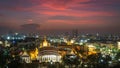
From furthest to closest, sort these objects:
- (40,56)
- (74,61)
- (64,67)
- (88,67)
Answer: (40,56), (74,61), (64,67), (88,67)

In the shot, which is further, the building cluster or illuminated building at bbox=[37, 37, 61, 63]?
illuminated building at bbox=[37, 37, 61, 63]

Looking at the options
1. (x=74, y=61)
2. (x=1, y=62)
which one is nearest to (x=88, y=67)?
(x=74, y=61)

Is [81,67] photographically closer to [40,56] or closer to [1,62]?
[1,62]

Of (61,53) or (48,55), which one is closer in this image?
(48,55)

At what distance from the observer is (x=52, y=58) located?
53250mm

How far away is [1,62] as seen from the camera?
35562 millimetres

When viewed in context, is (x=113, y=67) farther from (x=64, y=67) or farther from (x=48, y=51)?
(x=48, y=51)

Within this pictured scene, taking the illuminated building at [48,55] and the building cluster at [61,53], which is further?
the illuminated building at [48,55]

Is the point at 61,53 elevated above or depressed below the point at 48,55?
below

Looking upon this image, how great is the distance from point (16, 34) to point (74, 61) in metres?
97.4

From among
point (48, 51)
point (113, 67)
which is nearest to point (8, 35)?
point (48, 51)

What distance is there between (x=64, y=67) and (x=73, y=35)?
4058 inches

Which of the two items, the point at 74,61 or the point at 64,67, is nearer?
the point at 64,67

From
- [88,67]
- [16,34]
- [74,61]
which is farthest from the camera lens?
[16,34]
